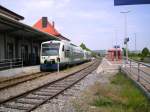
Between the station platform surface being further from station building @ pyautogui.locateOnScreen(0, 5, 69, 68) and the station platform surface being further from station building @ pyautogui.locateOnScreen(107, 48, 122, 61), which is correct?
station building @ pyautogui.locateOnScreen(107, 48, 122, 61)

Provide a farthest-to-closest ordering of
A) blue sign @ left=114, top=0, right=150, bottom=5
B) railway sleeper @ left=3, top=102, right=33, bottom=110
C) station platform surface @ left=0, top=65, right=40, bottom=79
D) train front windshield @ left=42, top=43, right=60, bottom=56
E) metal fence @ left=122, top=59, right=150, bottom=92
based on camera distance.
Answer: train front windshield @ left=42, top=43, right=60, bottom=56 → station platform surface @ left=0, top=65, right=40, bottom=79 → metal fence @ left=122, top=59, right=150, bottom=92 → railway sleeper @ left=3, top=102, right=33, bottom=110 → blue sign @ left=114, top=0, right=150, bottom=5

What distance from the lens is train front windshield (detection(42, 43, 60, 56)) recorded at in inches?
1152

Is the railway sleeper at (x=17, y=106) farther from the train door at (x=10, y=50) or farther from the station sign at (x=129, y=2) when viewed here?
the train door at (x=10, y=50)

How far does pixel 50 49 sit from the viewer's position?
2956 centimetres

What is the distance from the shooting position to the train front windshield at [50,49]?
2925cm

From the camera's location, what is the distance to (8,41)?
30.4 metres

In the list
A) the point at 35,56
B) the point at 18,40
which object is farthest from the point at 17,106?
the point at 35,56

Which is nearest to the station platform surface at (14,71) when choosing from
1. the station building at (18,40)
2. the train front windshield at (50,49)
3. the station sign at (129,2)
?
the station building at (18,40)

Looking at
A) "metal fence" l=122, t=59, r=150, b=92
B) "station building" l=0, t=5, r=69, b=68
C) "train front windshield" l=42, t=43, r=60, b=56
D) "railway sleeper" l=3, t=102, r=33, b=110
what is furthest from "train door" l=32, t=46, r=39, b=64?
"railway sleeper" l=3, t=102, r=33, b=110

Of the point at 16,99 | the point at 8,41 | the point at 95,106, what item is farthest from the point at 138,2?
the point at 8,41

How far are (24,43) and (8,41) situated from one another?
6244 mm

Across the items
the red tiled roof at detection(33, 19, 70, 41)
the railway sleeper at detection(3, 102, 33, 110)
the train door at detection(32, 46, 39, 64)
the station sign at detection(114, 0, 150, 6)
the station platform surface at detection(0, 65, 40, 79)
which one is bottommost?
the railway sleeper at detection(3, 102, 33, 110)

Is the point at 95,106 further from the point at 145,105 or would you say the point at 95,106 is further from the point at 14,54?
the point at 14,54

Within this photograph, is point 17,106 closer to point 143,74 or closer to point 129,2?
point 129,2
